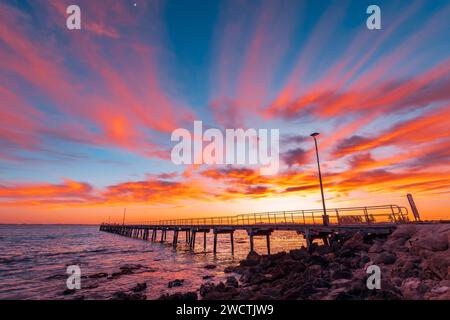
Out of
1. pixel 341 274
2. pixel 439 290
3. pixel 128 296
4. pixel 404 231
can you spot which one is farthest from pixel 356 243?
pixel 128 296

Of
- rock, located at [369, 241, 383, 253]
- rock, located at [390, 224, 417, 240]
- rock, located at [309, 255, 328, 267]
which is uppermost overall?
rock, located at [390, 224, 417, 240]

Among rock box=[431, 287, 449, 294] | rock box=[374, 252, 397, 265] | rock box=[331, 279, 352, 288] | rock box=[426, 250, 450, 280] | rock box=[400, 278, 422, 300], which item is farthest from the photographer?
rock box=[374, 252, 397, 265]

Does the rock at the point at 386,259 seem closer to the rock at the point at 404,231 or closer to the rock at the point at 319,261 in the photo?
the rock at the point at 404,231

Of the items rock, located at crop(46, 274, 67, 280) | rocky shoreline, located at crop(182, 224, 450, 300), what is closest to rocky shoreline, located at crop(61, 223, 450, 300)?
rocky shoreline, located at crop(182, 224, 450, 300)

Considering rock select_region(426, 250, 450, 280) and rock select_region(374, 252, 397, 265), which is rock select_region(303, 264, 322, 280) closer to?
rock select_region(374, 252, 397, 265)

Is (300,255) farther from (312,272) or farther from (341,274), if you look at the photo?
(341,274)

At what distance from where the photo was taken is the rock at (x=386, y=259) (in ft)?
38.1

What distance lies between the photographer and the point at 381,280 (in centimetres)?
992

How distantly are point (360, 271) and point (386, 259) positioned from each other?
51.5 inches

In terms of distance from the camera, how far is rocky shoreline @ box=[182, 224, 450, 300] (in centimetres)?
916

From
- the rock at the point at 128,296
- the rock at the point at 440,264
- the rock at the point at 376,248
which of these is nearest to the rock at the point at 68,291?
the rock at the point at 128,296
